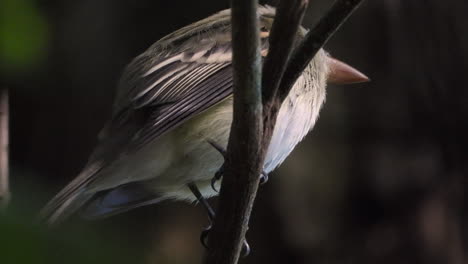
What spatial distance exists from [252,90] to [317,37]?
7.6 inches

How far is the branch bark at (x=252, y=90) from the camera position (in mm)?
1524

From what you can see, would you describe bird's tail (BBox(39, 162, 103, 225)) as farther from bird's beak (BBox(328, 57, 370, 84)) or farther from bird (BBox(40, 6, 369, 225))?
bird's beak (BBox(328, 57, 370, 84))

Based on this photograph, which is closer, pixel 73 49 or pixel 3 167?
pixel 3 167

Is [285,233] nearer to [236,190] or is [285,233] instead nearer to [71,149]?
[71,149]

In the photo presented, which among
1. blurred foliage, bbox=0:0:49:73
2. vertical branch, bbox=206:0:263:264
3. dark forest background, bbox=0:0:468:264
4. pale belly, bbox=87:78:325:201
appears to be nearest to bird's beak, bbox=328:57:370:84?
pale belly, bbox=87:78:325:201

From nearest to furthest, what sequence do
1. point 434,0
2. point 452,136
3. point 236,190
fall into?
point 236,190 → point 434,0 → point 452,136

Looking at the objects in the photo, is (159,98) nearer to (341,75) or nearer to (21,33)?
(341,75)

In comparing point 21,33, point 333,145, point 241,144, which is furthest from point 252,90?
point 333,145

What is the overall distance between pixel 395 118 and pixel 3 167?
11.5 feet

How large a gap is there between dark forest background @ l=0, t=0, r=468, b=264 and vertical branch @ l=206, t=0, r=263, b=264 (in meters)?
2.92

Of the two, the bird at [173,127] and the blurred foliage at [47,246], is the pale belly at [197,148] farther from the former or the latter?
the blurred foliage at [47,246]

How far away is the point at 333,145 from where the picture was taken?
Result: 5.29 meters

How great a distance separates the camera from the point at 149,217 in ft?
17.4

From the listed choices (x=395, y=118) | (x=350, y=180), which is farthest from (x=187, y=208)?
(x=395, y=118)
